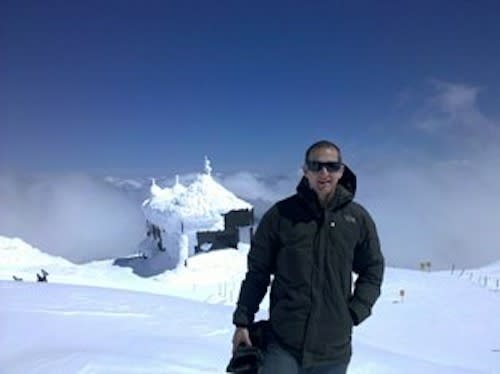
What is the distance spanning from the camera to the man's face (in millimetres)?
3637

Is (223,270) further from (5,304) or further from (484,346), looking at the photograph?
(5,304)

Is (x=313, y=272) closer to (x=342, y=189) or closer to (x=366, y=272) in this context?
(x=366, y=272)

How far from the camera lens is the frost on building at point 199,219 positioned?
35750 mm

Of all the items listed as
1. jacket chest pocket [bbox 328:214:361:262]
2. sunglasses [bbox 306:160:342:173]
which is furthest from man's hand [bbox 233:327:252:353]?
sunglasses [bbox 306:160:342:173]

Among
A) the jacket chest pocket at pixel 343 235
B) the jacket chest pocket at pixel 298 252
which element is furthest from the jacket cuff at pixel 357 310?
the jacket chest pocket at pixel 298 252

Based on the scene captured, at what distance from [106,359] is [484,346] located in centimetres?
1384

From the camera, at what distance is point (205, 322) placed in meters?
9.59

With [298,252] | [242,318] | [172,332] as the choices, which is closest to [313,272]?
[298,252]

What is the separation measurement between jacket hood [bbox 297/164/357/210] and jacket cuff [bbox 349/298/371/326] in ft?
2.62

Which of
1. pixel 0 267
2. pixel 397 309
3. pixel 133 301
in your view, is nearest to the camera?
pixel 133 301

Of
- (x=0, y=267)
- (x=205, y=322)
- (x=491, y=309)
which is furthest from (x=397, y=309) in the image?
(x=0, y=267)

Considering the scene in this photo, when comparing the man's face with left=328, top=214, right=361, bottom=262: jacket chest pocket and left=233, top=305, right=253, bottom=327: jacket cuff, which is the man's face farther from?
left=233, top=305, right=253, bottom=327: jacket cuff

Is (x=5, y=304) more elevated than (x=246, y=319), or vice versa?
(x=246, y=319)

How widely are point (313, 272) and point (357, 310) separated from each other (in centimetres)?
50
